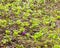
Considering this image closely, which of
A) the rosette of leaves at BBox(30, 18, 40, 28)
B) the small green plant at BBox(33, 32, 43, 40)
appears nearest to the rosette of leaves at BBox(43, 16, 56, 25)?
the rosette of leaves at BBox(30, 18, 40, 28)

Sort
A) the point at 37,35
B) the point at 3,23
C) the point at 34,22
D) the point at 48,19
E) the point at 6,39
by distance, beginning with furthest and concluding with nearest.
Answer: the point at 48,19, the point at 34,22, the point at 3,23, the point at 37,35, the point at 6,39

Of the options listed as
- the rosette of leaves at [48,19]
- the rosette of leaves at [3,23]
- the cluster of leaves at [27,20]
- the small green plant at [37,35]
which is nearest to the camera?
the small green plant at [37,35]

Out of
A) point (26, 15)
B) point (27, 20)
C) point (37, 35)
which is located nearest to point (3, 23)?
point (27, 20)

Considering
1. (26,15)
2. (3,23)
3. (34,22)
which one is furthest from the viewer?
(26,15)

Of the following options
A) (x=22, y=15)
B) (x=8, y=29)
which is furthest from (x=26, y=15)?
(x=8, y=29)

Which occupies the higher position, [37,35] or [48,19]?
[48,19]

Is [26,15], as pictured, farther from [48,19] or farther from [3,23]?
[3,23]

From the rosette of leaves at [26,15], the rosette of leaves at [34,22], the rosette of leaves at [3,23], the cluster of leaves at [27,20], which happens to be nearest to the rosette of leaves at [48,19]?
the cluster of leaves at [27,20]

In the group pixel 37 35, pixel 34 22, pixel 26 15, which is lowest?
pixel 37 35

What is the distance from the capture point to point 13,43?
6680 mm

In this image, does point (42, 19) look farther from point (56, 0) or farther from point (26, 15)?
point (56, 0)

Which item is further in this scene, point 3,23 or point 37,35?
point 3,23

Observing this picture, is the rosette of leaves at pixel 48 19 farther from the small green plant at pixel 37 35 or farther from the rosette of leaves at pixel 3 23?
the rosette of leaves at pixel 3 23

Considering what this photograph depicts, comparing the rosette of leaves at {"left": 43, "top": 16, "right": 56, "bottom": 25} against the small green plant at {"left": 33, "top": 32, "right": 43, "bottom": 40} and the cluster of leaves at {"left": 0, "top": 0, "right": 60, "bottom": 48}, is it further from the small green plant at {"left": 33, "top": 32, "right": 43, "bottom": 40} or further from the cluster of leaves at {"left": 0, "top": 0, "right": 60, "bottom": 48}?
the small green plant at {"left": 33, "top": 32, "right": 43, "bottom": 40}
